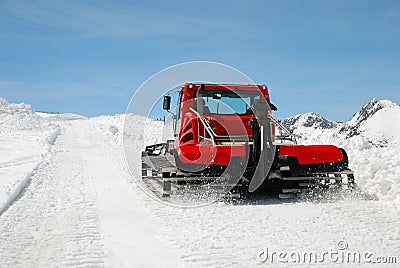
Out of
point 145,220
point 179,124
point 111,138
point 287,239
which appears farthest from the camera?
point 111,138

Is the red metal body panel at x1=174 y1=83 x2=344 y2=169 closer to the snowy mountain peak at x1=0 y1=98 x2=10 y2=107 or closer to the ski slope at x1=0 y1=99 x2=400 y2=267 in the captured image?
the ski slope at x1=0 y1=99 x2=400 y2=267

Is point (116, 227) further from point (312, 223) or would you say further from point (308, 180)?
point (308, 180)

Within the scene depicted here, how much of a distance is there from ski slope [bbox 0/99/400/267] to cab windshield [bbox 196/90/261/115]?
7.77ft

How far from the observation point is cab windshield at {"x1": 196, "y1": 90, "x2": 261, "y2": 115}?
8961mm

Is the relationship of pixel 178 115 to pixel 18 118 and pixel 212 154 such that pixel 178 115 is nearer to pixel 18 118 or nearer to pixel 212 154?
pixel 212 154

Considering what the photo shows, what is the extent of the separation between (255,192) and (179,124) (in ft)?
7.97

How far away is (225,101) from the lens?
9.16 meters

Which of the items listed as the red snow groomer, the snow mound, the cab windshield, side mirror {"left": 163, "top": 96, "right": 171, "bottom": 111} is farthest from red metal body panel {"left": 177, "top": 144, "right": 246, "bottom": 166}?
the snow mound

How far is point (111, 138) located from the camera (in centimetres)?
2411

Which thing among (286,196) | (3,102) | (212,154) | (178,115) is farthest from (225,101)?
(3,102)

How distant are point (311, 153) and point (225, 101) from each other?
8.45 feet

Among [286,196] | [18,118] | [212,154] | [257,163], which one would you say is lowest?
[286,196]

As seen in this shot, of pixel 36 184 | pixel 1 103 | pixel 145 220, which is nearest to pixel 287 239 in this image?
pixel 145 220

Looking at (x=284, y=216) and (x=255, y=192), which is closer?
(x=284, y=216)
